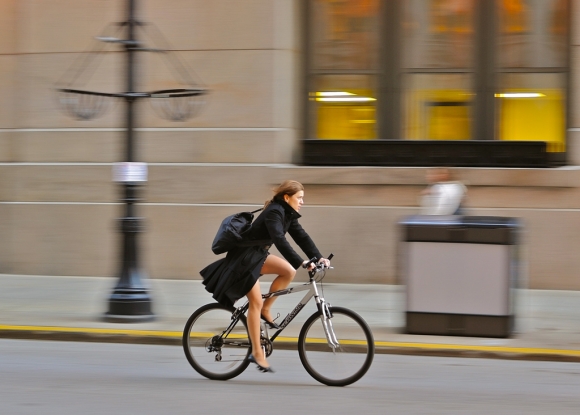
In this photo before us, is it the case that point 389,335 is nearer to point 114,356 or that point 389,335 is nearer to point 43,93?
point 114,356

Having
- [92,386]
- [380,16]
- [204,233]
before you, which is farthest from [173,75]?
[92,386]

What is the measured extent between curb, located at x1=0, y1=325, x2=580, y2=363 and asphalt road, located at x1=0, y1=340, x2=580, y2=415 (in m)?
0.09

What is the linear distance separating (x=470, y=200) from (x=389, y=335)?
453cm

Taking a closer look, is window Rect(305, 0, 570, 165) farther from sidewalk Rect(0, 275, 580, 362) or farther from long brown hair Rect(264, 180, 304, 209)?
long brown hair Rect(264, 180, 304, 209)

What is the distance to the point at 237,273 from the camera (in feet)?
21.3

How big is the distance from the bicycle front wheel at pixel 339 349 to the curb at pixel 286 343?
156 centimetres

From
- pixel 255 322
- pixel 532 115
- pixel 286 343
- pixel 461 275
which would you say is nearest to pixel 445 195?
pixel 532 115

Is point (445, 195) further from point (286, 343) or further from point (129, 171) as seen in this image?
point (129, 171)

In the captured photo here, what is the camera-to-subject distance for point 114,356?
786 cm

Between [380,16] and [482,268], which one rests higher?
[380,16]

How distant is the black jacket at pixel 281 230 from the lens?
20.7 ft

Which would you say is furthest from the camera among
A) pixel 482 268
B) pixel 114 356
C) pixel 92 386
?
pixel 482 268

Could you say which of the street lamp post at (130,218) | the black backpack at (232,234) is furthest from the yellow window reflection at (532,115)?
the black backpack at (232,234)

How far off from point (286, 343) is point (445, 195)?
407 cm
